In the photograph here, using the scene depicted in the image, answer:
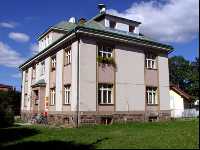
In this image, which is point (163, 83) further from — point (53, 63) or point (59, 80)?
point (53, 63)

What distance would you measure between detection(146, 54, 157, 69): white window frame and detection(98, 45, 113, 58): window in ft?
13.4

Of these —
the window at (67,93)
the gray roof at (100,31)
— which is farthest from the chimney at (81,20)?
the window at (67,93)

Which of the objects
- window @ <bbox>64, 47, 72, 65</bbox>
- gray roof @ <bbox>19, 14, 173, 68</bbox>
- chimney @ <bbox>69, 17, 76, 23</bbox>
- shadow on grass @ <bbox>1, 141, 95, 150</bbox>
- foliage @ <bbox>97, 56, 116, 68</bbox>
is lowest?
shadow on grass @ <bbox>1, 141, 95, 150</bbox>

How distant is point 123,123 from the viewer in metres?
24.3

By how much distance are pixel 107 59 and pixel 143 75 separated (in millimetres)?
4034

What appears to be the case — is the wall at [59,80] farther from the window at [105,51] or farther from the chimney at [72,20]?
the chimney at [72,20]

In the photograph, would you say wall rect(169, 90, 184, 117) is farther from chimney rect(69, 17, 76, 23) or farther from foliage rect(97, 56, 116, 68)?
foliage rect(97, 56, 116, 68)

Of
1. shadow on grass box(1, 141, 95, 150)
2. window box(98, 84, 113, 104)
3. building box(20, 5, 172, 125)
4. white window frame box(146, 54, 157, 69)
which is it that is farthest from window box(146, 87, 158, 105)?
shadow on grass box(1, 141, 95, 150)

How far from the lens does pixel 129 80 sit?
25656 mm

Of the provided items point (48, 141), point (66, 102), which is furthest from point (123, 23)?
point (48, 141)

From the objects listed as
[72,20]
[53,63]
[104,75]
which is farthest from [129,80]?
[72,20]

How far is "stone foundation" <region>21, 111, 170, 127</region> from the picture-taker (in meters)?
22.8

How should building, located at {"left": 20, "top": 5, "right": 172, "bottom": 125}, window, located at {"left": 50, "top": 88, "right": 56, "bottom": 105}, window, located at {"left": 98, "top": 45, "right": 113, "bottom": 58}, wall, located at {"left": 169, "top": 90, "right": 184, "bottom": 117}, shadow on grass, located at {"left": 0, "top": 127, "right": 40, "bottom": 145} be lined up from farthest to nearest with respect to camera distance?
wall, located at {"left": 169, "top": 90, "right": 184, "bottom": 117}
window, located at {"left": 50, "top": 88, "right": 56, "bottom": 105}
window, located at {"left": 98, "top": 45, "right": 113, "bottom": 58}
building, located at {"left": 20, "top": 5, "right": 172, "bottom": 125}
shadow on grass, located at {"left": 0, "top": 127, "right": 40, "bottom": 145}

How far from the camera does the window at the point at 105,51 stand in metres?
24.4
